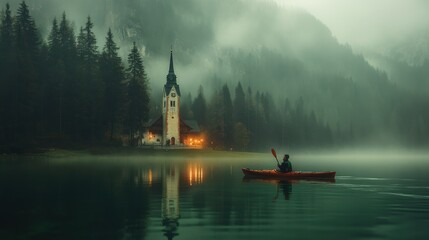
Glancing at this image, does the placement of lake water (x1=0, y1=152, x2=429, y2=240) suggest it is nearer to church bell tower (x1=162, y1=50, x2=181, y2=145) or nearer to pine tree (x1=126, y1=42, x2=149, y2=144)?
pine tree (x1=126, y1=42, x2=149, y2=144)

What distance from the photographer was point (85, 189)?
34.1 m

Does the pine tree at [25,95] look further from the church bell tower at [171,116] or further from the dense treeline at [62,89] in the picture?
the church bell tower at [171,116]

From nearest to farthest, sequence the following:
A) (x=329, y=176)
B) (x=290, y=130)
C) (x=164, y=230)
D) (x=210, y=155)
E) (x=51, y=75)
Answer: (x=164, y=230), (x=329, y=176), (x=51, y=75), (x=210, y=155), (x=290, y=130)

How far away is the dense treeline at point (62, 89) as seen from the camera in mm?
83438

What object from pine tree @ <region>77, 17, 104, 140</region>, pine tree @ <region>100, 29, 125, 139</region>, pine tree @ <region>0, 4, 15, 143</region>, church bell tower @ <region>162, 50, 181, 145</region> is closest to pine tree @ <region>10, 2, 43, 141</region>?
pine tree @ <region>0, 4, 15, 143</region>

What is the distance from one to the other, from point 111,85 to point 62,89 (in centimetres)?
1262

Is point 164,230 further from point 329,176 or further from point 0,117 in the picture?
point 0,117

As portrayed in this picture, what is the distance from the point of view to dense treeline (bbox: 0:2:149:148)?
83.4 meters

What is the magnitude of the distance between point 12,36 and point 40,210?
82294mm

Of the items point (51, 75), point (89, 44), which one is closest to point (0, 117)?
point (51, 75)

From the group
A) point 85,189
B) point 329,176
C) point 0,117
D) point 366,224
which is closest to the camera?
point 366,224

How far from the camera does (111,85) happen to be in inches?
4090

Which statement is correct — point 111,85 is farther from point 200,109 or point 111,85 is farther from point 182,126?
point 200,109

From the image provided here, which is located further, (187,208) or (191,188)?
(191,188)
